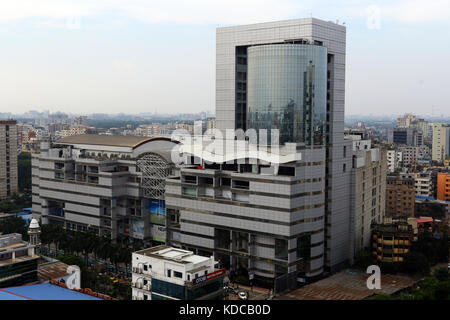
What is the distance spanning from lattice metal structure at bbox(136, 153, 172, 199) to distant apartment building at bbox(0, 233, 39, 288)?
10.7 m

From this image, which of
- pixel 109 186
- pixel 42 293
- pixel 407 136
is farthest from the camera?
pixel 407 136

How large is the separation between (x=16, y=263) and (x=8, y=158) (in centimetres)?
3380

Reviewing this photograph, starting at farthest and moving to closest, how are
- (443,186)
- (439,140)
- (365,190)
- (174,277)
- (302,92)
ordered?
1. (439,140)
2. (443,186)
3. (365,190)
4. (302,92)
5. (174,277)

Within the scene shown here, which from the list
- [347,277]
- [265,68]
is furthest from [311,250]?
[265,68]

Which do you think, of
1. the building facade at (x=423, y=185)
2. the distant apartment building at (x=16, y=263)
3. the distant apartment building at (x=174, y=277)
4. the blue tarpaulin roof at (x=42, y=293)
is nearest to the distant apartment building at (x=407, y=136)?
the building facade at (x=423, y=185)

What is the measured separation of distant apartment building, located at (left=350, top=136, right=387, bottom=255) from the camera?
99.2 feet

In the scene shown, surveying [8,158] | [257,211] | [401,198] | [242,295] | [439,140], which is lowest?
[242,295]

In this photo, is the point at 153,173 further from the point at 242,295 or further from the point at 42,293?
the point at 42,293

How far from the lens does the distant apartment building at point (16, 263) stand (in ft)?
67.6

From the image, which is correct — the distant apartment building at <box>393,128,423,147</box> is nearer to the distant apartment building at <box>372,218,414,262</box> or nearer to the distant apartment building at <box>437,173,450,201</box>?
the distant apartment building at <box>437,173,450,201</box>

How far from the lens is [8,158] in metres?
51.6

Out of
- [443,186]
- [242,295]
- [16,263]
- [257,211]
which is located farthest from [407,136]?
[16,263]

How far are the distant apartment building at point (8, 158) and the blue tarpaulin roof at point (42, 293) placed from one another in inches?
1361

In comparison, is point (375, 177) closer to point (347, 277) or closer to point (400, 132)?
point (347, 277)
